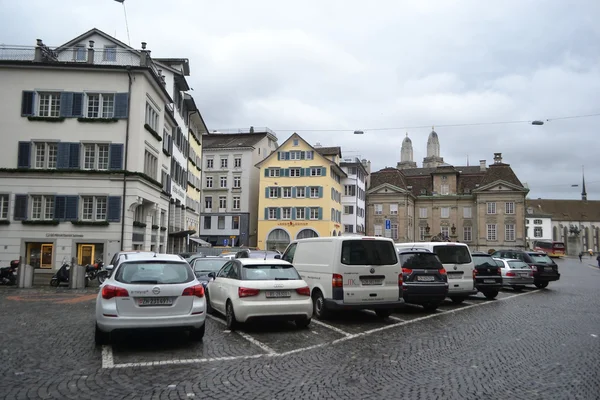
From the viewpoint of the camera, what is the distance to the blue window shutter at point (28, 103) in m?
28.3

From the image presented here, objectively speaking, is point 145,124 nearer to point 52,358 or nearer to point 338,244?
point 338,244

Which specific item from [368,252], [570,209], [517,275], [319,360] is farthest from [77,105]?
[570,209]

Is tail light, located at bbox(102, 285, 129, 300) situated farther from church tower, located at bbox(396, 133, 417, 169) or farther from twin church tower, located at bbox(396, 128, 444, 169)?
church tower, located at bbox(396, 133, 417, 169)

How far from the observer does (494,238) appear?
280 feet

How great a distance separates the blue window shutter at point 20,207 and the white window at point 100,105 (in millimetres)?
5572

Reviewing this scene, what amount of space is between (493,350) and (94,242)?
23.4 m

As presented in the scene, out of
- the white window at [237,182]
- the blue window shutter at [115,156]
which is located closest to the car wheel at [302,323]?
the blue window shutter at [115,156]

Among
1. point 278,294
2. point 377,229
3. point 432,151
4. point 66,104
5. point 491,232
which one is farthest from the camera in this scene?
point 432,151

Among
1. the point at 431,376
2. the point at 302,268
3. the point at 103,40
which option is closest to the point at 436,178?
the point at 103,40

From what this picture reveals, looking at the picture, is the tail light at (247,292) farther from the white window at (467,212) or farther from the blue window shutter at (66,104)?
the white window at (467,212)

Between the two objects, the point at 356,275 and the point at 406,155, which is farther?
the point at 406,155

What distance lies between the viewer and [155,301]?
904 centimetres

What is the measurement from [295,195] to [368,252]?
53368mm

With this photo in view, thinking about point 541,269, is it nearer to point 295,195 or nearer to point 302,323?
point 302,323
